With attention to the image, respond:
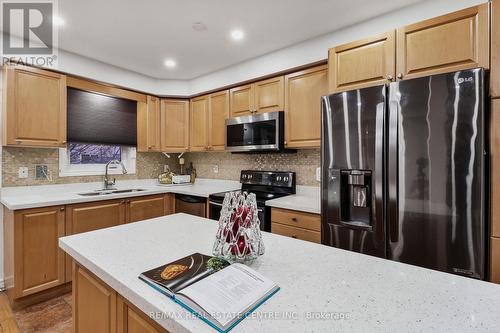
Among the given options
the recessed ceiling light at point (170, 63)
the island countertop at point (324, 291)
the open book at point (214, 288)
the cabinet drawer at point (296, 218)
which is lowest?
the cabinet drawer at point (296, 218)

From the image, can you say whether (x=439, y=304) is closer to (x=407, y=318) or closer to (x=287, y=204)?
(x=407, y=318)

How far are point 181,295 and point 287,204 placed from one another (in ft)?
5.42

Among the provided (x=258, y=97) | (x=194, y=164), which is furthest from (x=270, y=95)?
(x=194, y=164)

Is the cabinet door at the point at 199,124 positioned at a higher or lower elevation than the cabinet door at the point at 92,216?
higher

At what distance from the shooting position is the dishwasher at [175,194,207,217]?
2980mm

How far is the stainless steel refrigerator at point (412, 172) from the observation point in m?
1.39

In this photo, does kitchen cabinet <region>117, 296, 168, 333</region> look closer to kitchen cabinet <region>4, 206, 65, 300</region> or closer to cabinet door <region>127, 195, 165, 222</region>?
kitchen cabinet <region>4, 206, 65, 300</region>

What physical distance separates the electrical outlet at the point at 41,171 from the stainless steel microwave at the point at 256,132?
197 centimetres

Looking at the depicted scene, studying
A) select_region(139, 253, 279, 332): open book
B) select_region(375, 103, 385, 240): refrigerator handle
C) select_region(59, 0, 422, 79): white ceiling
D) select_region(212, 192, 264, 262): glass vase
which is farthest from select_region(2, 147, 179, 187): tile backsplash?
select_region(375, 103, 385, 240): refrigerator handle

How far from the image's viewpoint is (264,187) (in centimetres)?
311

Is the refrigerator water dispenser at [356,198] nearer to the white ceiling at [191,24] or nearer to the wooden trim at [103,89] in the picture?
the white ceiling at [191,24]

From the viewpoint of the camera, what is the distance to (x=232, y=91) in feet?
10.4

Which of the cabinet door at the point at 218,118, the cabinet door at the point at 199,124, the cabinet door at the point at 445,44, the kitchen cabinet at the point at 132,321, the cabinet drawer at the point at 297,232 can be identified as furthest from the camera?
the cabinet door at the point at 199,124

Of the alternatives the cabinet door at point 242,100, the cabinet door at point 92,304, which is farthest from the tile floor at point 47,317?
the cabinet door at point 242,100
